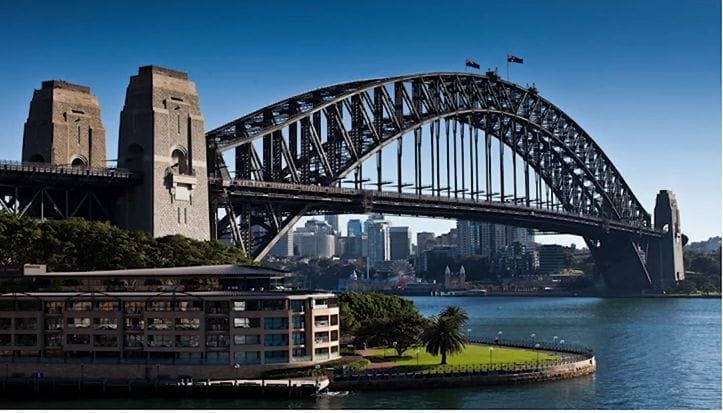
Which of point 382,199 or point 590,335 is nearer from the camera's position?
point 590,335

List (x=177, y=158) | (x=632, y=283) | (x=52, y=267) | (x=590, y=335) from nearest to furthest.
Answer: (x=52, y=267) → (x=177, y=158) → (x=590, y=335) → (x=632, y=283)

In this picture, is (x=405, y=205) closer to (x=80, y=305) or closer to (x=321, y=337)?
(x=321, y=337)

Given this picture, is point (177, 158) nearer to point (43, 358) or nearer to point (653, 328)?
point (43, 358)

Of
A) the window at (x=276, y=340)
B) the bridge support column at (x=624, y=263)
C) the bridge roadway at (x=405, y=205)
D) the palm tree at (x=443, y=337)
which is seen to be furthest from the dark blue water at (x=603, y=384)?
the bridge support column at (x=624, y=263)

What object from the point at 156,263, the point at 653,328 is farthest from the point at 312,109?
the point at 653,328

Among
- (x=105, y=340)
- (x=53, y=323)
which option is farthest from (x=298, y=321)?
(x=53, y=323)

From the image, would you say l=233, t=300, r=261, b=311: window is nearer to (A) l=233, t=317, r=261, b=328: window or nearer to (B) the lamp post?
(A) l=233, t=317, r=261, b=328: window

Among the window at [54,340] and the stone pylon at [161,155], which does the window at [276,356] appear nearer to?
the window at [54,340]
